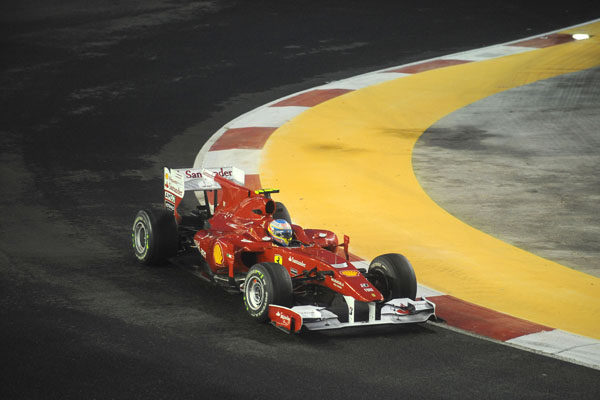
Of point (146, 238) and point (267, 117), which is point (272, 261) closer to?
point (146, 238)

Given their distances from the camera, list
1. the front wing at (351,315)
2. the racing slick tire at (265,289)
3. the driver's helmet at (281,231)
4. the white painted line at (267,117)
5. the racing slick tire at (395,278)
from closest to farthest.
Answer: the front wing at (351,315) → the racing slick tire at (265,289) → the racing slick tire at (395,278) → the driver's helmet at (281,231) → the white painted line at (267,117)

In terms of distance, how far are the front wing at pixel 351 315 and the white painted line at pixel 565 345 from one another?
0.82 metres

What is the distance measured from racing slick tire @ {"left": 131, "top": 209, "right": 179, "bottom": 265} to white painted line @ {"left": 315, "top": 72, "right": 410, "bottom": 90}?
8.59 metres

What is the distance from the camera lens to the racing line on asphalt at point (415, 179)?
9.50 meters

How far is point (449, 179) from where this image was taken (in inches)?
544

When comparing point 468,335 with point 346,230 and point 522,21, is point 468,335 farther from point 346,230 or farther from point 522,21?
point 522,21

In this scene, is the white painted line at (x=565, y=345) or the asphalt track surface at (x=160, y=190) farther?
the white painted line at (x=565, y=345)

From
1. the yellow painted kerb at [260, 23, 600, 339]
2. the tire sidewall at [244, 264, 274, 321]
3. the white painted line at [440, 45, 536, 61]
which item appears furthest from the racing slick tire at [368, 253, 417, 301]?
the white painted line at [440, 45, 536, 61]

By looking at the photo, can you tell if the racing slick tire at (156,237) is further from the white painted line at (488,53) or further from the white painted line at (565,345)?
the white painted line at (488,53)

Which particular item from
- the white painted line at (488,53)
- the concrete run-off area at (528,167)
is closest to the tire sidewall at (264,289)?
the concrete run-off area at (528,167)

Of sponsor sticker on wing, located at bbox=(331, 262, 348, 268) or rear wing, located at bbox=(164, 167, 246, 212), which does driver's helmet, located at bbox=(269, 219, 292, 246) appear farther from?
rear wing, located at bbox=(164, 167, 246, 212)

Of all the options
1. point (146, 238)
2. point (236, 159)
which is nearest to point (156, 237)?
point (146, 238)

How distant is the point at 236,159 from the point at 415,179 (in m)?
2.56

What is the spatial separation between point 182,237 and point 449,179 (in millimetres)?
4636
